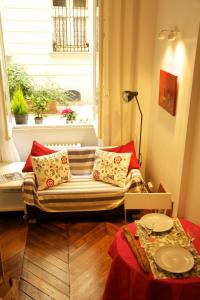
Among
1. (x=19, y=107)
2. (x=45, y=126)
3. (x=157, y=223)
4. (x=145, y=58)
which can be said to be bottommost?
(x=157, y=223)

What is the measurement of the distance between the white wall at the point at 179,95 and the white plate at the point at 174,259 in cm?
89

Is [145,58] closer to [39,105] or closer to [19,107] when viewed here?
[39,105]

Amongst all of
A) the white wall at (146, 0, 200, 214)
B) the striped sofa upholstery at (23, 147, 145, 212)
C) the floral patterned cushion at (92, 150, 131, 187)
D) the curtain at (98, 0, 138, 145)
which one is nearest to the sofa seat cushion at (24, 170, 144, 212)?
→ the striped sofa upholstery at (23, 147, 145, 212)

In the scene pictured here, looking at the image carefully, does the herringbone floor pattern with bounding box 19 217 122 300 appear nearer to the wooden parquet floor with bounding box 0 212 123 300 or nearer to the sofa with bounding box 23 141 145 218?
the wooden parquet floor with bounding box 0 212 123 300

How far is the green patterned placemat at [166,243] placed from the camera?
72.9 inches

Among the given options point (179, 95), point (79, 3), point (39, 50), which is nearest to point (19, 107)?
point (39, 50)

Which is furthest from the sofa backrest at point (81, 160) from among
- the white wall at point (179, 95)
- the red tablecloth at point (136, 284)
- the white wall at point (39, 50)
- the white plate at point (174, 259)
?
the white plate at point (174, 259)

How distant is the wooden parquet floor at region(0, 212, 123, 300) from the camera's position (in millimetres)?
2523

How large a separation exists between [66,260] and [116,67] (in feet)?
7.38

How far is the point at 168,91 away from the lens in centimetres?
302

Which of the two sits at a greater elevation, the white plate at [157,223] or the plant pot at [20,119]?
the plant pot at [20,119]

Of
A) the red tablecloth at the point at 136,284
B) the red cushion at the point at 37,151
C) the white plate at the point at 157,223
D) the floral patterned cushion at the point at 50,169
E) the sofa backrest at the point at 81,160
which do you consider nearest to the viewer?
the red tablecloth at the point at 136,284

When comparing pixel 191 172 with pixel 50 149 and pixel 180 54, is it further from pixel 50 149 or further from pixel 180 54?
pixel 50 149

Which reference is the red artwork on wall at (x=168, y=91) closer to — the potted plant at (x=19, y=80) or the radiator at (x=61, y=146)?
the radiator at (x=61, y=146)
